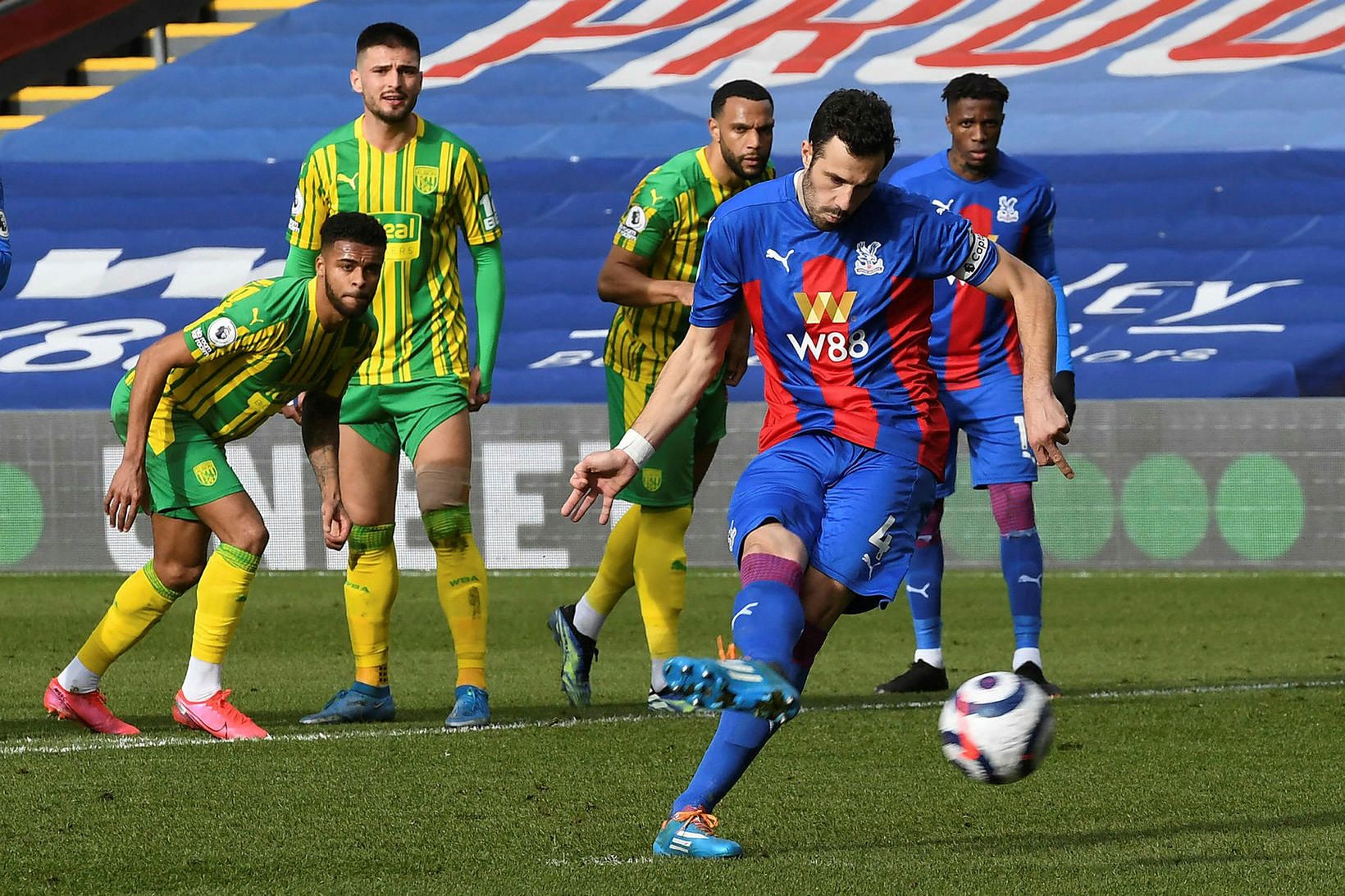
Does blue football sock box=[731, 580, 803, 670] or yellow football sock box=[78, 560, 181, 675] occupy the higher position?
blue football sock box=[731, 580, 803, 670]

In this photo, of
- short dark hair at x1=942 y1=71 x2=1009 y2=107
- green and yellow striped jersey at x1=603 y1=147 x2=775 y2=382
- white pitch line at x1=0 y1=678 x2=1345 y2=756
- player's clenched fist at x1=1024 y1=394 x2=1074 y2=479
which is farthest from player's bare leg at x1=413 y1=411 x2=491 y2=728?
player's clenched fist at x1=1024 y1=394 x2=1074 y2=479

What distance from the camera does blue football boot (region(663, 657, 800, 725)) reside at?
11.6ft

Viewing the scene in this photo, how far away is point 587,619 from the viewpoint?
6.83 metres

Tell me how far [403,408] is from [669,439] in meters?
0.96

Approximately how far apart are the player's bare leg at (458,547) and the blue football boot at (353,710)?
0.22m

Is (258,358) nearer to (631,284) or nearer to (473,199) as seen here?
Answer: (473,199)

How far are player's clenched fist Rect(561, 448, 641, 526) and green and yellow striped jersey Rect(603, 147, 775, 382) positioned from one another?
8.51 ft

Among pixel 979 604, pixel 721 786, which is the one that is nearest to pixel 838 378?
pixel 721 786

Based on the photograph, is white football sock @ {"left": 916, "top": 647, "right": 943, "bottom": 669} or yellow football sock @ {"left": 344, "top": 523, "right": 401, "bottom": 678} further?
white football sock @ {"left": 916, "top": 647, "right": 943, "bottom": 669}

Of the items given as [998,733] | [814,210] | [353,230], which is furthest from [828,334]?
[353,230]

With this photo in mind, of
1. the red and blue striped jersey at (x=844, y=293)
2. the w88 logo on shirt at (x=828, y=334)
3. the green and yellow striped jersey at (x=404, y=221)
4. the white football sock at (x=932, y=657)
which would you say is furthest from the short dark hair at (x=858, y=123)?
the white football sock at (x=932, y=657)

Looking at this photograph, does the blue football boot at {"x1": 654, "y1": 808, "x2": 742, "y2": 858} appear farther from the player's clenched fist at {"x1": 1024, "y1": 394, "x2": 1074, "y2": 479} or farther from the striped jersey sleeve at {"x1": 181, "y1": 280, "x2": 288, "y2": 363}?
the striped jersey sleeve at {"x1": 181, "y1": 280, "x2": 288, "y2": 363}

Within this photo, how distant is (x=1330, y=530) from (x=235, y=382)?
7395 mm

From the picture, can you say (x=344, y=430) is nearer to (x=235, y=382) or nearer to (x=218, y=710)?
(x=235, y=382)
